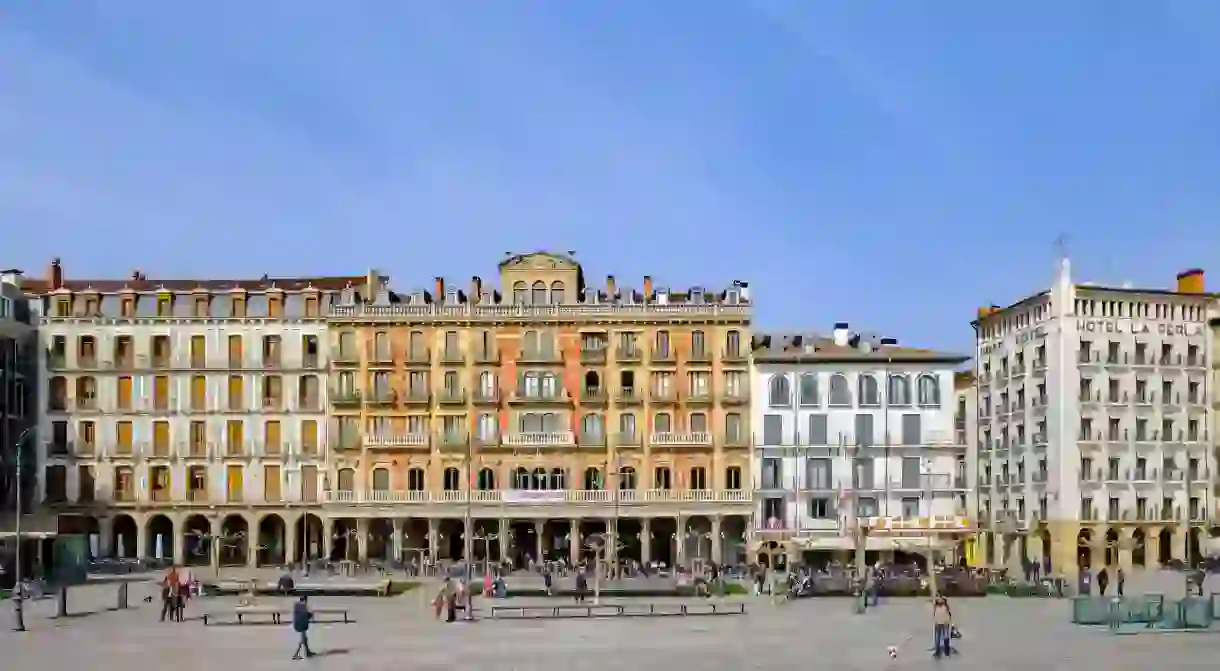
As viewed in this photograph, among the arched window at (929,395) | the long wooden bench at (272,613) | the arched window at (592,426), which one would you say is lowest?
the long wooden bench at (272,613)

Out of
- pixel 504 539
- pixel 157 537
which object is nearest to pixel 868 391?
pixel 504 539

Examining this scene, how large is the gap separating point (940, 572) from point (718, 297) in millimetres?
25127

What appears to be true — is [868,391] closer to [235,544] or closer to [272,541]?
[272,541]

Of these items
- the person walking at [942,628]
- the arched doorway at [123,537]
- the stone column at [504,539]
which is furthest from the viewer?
the arched doorway at [123,537]

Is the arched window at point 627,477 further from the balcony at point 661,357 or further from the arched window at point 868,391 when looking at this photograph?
the arched window at point 868,391

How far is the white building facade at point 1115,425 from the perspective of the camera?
90375 mm

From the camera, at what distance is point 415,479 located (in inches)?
3602

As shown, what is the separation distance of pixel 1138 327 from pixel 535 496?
33.5 metres

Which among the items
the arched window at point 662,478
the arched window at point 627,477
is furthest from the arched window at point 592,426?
the arched window at point 662,478

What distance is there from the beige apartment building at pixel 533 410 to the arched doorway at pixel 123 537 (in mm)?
10961

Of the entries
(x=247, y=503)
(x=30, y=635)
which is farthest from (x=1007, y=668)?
(x=247, y=503)

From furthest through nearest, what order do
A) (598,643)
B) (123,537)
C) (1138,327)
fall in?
(123,537), (1138,327), (598,643)

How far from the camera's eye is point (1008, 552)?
316ft

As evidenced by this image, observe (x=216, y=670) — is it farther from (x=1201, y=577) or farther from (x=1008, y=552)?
(x=1008, y=552)
